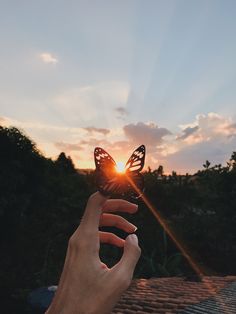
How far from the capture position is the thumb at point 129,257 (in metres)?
1.26

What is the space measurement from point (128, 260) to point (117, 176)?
0.28m

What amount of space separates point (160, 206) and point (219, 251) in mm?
4057

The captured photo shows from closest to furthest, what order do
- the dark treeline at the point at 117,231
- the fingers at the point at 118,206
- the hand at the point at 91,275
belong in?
the hand at the point at 91,275 < the fingers at the point at 118,206 < the dark treeline at the point at 117,231

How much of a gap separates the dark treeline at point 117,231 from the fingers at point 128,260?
16474 millimetres

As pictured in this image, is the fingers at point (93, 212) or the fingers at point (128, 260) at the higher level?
the fingers at point (93, 212)

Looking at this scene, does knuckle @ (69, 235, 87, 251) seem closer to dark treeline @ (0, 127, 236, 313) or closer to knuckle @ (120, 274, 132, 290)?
knuckle @ (120, 274, 132, 290)

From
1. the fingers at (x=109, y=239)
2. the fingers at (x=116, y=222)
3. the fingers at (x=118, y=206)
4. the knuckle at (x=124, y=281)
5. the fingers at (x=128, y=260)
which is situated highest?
the fingers at (x=118, y=206)

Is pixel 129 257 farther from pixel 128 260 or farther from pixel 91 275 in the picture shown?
pixel 91 275

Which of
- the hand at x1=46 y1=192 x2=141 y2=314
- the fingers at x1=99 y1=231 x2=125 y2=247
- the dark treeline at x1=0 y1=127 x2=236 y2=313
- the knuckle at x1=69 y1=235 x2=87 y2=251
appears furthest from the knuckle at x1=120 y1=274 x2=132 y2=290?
the dark treeline at x1=0 y1=127 x2=236 y2=313

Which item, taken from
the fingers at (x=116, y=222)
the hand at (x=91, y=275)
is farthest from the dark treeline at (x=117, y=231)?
the hand at (x=91, y=275)

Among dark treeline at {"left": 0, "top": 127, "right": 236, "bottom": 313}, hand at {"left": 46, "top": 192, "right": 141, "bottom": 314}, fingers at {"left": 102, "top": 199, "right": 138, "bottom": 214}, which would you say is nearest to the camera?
hand at {"left": 46, "top": 192, "right": 141, "bottom": 314}

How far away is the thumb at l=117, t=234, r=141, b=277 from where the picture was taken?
1.26m

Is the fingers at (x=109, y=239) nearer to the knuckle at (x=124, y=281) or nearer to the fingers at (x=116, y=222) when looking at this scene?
the fingers at (x=116, y=222)

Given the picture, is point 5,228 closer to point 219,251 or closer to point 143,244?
point 143,244
